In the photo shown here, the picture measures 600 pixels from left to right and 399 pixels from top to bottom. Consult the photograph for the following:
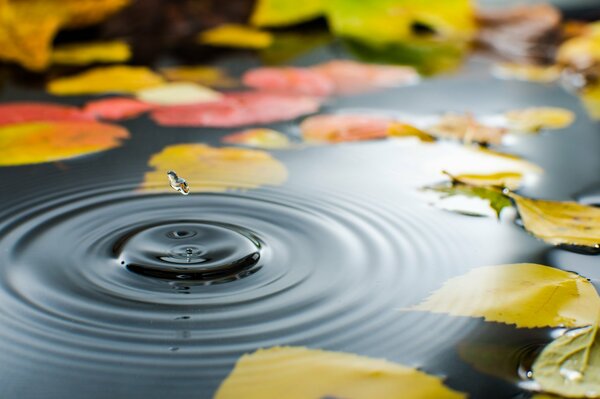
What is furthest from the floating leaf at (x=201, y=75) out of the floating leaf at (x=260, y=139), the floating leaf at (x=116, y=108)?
the floating leaf at (x=260, y=139)

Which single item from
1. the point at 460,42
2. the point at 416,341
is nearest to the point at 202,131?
the point at 416,341

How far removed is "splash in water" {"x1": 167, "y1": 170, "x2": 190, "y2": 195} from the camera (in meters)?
0.84

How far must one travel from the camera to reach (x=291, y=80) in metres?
1.37

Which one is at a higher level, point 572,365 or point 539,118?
point 539,118

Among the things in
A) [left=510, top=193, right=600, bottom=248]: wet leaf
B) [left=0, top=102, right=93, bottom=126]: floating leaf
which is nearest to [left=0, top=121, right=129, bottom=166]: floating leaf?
[left=0, top=102, right=93, bottom=126]: floating leaf

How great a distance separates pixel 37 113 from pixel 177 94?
22cm

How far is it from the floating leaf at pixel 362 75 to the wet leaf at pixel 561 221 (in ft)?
1.82

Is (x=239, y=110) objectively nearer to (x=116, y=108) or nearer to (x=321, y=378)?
(x=116, y=108)

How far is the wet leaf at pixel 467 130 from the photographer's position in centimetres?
109

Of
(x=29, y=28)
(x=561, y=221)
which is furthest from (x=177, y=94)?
(x=561, y=221)

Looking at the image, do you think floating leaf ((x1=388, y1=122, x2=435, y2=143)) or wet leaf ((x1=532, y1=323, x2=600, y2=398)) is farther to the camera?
floating leaf ((x1=388, y1=122, x2=435, y2=143))

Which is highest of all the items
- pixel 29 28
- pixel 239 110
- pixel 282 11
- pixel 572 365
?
pixel 282 11

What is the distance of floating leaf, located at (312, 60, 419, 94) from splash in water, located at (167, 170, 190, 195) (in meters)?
0.53

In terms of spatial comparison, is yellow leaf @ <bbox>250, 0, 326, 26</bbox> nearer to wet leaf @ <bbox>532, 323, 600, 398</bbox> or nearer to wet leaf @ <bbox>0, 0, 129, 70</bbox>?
wet leaf @ <bbox>0, 0, 129, 70</bbox>
